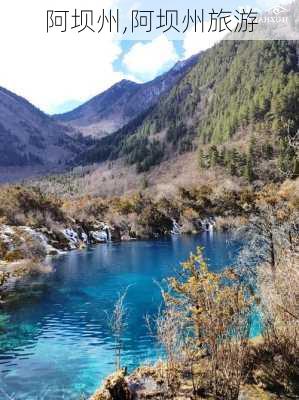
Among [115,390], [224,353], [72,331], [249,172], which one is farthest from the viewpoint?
[249,172]

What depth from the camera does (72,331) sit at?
37.8 meters

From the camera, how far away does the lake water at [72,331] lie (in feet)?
87.4

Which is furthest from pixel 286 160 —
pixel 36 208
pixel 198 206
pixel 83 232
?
pixel 36 208

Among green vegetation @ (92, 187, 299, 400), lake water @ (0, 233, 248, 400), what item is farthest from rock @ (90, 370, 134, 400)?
lake water @ (0, 233, 248, 400)

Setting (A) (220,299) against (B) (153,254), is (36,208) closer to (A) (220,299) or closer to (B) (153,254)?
(B) (153,254)

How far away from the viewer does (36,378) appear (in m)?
27.1

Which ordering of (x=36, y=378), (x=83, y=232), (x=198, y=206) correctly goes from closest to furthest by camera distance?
1. (x=36, y=378)
2. (x=83, y=232)
3. (x=198, y=206)

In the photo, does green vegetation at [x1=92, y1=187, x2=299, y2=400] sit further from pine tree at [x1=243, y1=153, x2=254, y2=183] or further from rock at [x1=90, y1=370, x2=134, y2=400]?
pine tree at [x1=243, y1=153, x2=254, y2=183]

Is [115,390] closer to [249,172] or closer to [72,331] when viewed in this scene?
[72,331]

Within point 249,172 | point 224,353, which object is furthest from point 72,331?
point 249,172

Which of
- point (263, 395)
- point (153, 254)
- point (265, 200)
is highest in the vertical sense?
point (265, 200)

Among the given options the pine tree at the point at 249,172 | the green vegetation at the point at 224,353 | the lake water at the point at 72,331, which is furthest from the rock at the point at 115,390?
the pine tree at the point at 249,172

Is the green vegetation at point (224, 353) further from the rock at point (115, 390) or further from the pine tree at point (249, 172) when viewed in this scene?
the pine tree at point (249, 172)

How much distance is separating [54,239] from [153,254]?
2501 cm
